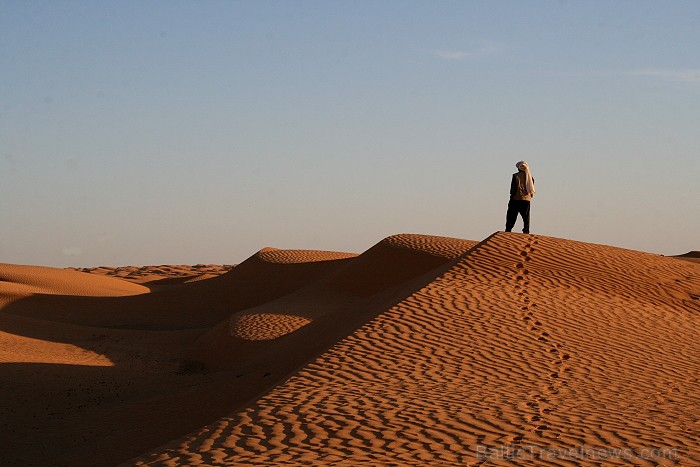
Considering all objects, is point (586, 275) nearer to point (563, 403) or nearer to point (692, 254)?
point (563, 403)

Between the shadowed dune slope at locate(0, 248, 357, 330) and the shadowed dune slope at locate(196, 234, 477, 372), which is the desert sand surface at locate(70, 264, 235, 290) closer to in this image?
the shadowed dune slope at locate(0, 248, 357, 330)

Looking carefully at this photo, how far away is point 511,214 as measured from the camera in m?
21.7

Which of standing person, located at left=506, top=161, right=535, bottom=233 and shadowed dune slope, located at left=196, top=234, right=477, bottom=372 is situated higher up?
standing person, located at left=506, top=161, right=535, bottom=233

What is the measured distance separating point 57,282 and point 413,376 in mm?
31436

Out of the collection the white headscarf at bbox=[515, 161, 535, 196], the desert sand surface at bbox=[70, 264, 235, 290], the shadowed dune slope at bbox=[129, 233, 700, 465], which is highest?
the white headscarf at bbox=[515, 161, 535, 196]

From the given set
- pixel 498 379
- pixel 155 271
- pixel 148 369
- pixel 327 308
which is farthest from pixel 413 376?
pixel 155 271

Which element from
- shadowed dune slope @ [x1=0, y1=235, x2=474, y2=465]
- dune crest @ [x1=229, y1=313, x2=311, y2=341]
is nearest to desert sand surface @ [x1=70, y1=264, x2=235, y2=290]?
shadowed dune slope @ [x1=0, y1=235, x2=474, y2=465]

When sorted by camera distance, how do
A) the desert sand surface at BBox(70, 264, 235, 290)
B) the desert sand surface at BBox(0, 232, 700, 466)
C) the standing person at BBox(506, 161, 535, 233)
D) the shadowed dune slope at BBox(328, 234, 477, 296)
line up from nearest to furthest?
1. the desert sand surface at BBox(0, 232, 700, 466)
2. the standing person at BBox(506, 161, 535, 233)
3. the shadowed dune slope at BBox(328, 234, 477, 296)
4. the desert sand surface at BBox(70, 264, 235, 290)

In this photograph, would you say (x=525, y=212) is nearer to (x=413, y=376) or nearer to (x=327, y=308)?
(x=327, y=308)

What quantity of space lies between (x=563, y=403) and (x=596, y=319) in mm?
5875

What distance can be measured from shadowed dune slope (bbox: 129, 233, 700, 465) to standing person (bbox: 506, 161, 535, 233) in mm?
903

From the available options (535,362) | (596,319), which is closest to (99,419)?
(535,362)

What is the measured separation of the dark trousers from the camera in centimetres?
2138

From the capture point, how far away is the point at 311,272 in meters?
35.6
